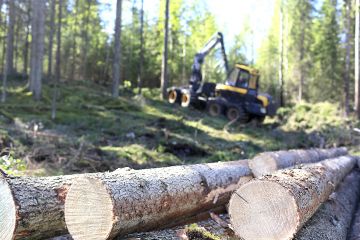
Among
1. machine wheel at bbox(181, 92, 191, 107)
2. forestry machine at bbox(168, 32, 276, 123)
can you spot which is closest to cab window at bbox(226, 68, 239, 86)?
forestry machine at bbox(168, 32, 276, 123)

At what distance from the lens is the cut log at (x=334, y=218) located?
404 cm

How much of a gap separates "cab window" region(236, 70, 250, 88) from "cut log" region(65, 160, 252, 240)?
52.3 feet

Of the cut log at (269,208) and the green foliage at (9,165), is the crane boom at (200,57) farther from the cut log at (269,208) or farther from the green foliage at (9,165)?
the cut log at (269,208)

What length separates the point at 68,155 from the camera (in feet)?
31.1

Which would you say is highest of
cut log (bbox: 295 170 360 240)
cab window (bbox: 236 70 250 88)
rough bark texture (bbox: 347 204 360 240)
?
cab window (bbox: 236 70 250 88)

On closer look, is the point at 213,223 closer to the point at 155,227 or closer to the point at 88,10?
the point at 155,227

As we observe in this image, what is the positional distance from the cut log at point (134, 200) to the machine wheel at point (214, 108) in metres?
16.3

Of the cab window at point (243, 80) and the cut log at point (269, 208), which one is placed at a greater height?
the cab window at point (243, 80)

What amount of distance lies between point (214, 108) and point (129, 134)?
8166 mm

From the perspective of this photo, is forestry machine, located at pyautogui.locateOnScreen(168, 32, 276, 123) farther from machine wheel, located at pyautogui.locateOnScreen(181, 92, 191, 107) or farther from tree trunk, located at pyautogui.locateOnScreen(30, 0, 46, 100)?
tree trunk, located at pyautogui.locateOnScreen(30, 0, 46, 100)

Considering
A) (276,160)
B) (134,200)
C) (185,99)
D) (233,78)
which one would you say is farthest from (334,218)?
(185,99)

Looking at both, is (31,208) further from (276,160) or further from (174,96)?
(174,96)

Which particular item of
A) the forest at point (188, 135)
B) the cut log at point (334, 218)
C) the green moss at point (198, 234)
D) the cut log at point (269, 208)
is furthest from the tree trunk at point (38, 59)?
the cut log at point (269, 208)

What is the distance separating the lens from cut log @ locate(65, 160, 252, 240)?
3176 mm
